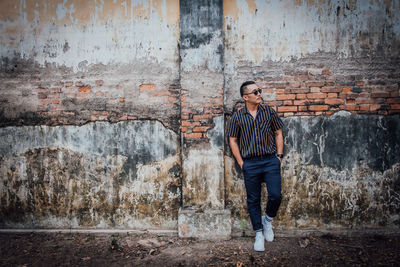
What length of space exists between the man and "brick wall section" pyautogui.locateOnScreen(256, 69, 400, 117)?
1.26 feet

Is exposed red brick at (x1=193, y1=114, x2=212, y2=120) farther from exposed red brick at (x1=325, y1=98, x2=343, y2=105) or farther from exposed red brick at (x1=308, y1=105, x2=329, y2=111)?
exposed red brick at (x1=325, y1=98, x2=343, y2=105)

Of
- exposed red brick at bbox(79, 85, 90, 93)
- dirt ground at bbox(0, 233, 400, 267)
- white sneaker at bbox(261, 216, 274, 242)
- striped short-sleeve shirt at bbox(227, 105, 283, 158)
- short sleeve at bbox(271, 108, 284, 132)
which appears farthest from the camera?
exposed red brick at bbox(79, 85, 90, 93)

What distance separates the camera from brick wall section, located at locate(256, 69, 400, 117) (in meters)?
3.35

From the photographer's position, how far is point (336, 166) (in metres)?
3.38

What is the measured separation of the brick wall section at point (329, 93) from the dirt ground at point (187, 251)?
5.67ft

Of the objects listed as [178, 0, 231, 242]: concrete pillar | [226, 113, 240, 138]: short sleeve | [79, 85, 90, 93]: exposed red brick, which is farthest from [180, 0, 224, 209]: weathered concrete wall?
[79, 85, 90, 93]: exposed red brick

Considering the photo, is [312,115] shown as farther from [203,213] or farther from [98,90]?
[98,90]

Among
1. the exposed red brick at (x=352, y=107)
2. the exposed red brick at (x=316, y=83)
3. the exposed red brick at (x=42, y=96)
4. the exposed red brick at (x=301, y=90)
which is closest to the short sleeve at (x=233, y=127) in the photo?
the exposed red brick at (x=301, y=90)

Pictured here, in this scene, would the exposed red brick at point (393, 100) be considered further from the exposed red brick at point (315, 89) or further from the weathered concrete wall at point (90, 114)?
the weathered concrete wall at point (90, 114)

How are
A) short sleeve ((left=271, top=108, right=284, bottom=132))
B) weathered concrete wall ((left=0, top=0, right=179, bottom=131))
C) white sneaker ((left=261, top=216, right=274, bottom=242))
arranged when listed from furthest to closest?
weathered concrete wall ((left=0, top=0, right=179, bottom=131)) → white sneaker ((left=261, top=216, right=274, bottom=242)) → short sleeve ((left=271, top=108, right=284, bottom=132))

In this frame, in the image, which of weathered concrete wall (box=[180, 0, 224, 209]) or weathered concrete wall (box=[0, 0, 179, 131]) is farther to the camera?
weathered concrete wall (box=[0, 0, 179, 131])

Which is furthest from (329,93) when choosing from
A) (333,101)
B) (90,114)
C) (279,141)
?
(90,114)

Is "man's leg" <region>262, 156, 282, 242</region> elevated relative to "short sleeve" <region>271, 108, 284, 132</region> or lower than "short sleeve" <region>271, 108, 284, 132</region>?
lower

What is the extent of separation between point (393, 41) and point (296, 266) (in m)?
3.19
